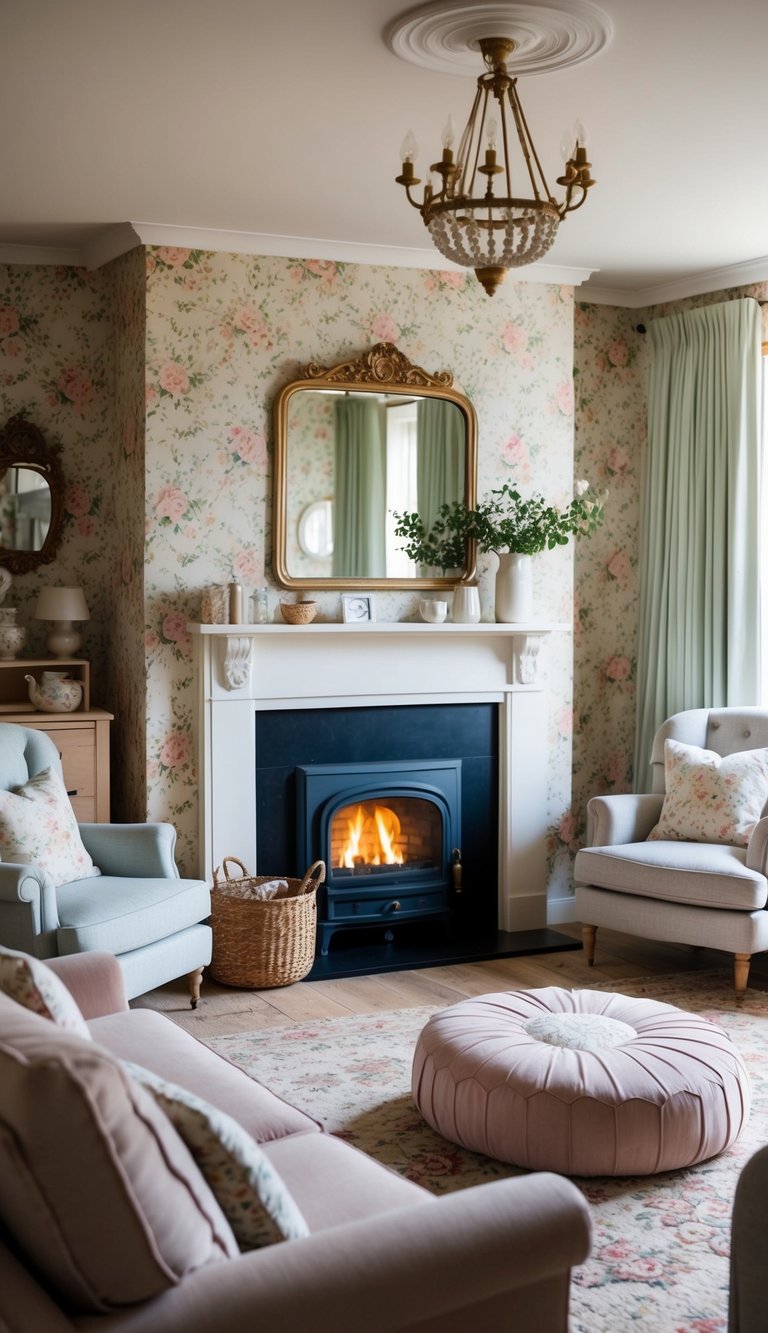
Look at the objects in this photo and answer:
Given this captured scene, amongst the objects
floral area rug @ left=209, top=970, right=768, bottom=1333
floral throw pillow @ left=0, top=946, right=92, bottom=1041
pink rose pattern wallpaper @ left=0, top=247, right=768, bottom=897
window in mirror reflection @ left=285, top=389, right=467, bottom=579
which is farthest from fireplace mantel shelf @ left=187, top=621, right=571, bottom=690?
floral throw pillow @ left=0, top=946, right=92, bottom=1041

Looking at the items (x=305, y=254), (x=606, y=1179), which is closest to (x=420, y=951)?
(x=606, y=1179)

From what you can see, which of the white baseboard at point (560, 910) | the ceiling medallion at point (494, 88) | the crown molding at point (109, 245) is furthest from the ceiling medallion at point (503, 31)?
the white baseboard at point (560, 910)

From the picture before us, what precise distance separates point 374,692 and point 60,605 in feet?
4.10

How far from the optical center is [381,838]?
522cm

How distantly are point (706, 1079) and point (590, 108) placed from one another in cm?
248

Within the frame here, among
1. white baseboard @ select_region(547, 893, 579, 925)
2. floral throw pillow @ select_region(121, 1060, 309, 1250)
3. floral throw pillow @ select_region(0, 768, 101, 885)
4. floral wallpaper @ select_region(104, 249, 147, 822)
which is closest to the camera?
floral throw pillow @ select_region(121, 1060, 309, 1250)

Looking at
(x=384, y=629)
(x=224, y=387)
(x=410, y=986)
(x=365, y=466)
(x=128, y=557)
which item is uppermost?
(x=224, y=387)

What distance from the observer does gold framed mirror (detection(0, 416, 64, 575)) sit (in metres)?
5.07

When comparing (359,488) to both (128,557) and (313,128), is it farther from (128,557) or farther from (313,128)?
(313,128)

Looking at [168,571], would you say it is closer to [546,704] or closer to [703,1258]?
[546,704]

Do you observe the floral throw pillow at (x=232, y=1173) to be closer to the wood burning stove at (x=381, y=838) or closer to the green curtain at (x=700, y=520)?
the wood burning stove at (x=381, y=838)

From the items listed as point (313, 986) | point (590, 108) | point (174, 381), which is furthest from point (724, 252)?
point (313, 986)

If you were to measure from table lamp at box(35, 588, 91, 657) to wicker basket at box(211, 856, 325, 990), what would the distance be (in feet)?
3.64

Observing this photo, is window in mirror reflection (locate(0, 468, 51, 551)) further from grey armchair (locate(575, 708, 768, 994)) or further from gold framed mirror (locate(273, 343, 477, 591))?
grey armchair (locate(575, 708, 768, 994))
